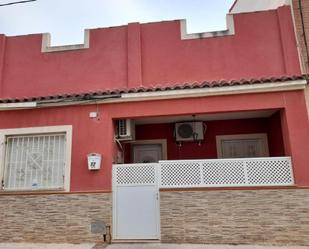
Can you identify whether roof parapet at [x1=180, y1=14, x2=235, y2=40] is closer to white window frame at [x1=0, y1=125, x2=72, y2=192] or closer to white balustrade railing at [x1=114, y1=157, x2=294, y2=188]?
white balustrade railing at [x1=114, y1=157, x2=294, y2=188]

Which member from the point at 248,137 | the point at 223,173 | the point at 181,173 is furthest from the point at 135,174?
the point at 248,137

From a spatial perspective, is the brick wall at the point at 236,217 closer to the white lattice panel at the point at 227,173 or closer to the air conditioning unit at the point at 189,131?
the white lattice panel at the point at 227,173

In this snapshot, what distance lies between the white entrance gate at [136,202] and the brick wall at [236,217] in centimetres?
33

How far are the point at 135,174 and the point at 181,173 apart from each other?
141 cm

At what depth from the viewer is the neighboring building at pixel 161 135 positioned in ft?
27.4

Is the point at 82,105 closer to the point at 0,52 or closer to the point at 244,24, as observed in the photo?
the point at 0,52

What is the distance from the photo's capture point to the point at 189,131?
10.9 metres

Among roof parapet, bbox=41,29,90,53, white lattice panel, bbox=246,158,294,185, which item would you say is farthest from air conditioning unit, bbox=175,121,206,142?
roof parapet, bbox=41,29,90,53

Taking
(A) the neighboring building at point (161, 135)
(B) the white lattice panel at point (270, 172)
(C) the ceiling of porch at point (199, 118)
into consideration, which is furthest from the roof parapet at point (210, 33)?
(B) the white lattice panel at point (270, 172)

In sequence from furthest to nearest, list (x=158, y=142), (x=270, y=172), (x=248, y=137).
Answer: (x=158, y=142) < (x=248, y=137) < (x=270, y=172)

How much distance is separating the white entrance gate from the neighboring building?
30mm

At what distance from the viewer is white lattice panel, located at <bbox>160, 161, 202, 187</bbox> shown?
8.73m

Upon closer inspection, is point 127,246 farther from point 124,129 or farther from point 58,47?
point 58,47

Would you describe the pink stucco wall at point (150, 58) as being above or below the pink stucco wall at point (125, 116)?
above
